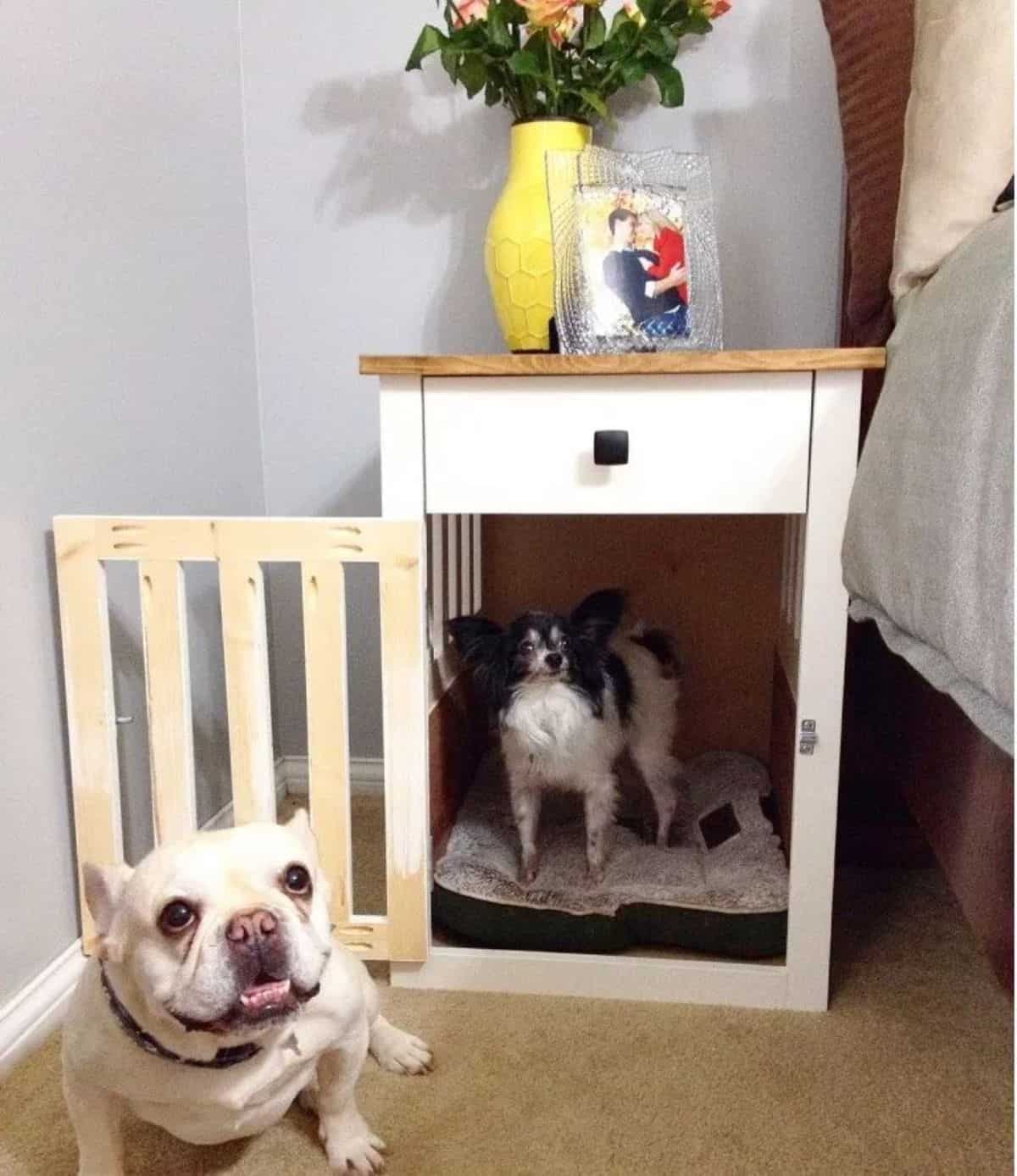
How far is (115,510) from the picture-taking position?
138 cm

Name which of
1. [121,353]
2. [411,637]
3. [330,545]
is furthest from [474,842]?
[121,353]

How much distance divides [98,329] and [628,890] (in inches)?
40.8

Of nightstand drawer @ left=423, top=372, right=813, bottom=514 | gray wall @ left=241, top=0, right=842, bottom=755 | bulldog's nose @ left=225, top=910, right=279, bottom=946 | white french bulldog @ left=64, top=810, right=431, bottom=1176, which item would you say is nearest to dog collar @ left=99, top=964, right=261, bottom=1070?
white french bulldog @ left=64, top=810, right=431, bottom=1176

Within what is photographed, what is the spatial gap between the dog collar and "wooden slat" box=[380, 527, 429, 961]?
379mm

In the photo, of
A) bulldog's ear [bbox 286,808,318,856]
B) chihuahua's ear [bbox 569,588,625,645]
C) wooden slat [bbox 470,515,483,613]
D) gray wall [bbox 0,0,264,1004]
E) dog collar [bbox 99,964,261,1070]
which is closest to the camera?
dog collar [bbox 99,964,261,1070]

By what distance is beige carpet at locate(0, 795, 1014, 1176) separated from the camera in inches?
39.5

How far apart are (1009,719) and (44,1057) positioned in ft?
3.61

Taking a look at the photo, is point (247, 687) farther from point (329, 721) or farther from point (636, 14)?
point (636, 14)

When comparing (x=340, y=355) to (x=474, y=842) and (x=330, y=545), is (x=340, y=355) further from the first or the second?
(x=474, y=842)

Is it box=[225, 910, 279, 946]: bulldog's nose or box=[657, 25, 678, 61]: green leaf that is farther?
box=[657, 25, 678, 61]: green leaf

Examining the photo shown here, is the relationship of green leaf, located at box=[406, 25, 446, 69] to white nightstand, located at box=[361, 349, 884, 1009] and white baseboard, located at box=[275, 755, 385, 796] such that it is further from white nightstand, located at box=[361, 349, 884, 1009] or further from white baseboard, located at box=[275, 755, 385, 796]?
white baseboard, located at box=[275, 755, 385, 796]

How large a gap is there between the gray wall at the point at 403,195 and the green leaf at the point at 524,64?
0.90ft

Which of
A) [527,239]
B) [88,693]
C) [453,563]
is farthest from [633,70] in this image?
[88,693]

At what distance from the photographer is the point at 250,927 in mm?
779
